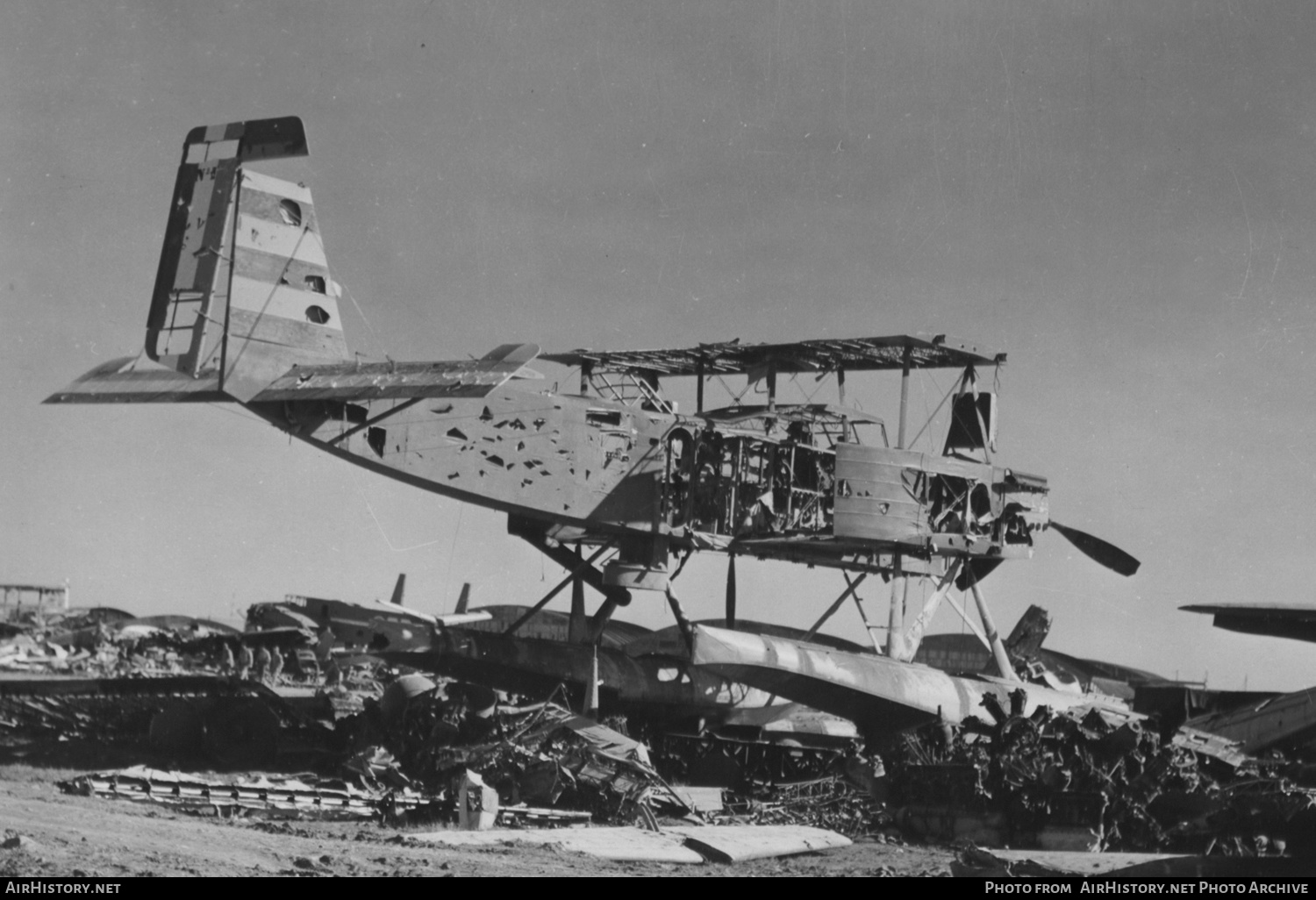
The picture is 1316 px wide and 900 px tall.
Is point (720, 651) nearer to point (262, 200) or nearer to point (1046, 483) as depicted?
point (262, 200)

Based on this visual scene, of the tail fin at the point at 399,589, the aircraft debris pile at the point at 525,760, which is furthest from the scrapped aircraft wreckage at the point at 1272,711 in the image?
the tail fin at the point at 399,589

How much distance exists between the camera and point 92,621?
58625mm

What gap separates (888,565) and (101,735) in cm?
1570

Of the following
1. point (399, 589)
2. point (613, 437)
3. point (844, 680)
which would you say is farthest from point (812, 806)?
point (399, 589)

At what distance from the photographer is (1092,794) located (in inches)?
737

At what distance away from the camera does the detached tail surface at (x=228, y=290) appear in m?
19.5

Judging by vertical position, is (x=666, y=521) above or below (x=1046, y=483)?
below

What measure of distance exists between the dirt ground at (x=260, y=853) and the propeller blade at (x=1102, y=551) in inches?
586

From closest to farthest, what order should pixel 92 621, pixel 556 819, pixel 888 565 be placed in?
pixel 556 819 < pixel 888 565 < pixel 92 621

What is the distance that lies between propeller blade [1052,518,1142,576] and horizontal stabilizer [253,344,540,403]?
1834cm

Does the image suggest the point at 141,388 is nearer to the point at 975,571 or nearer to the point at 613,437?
the point at 613,437
